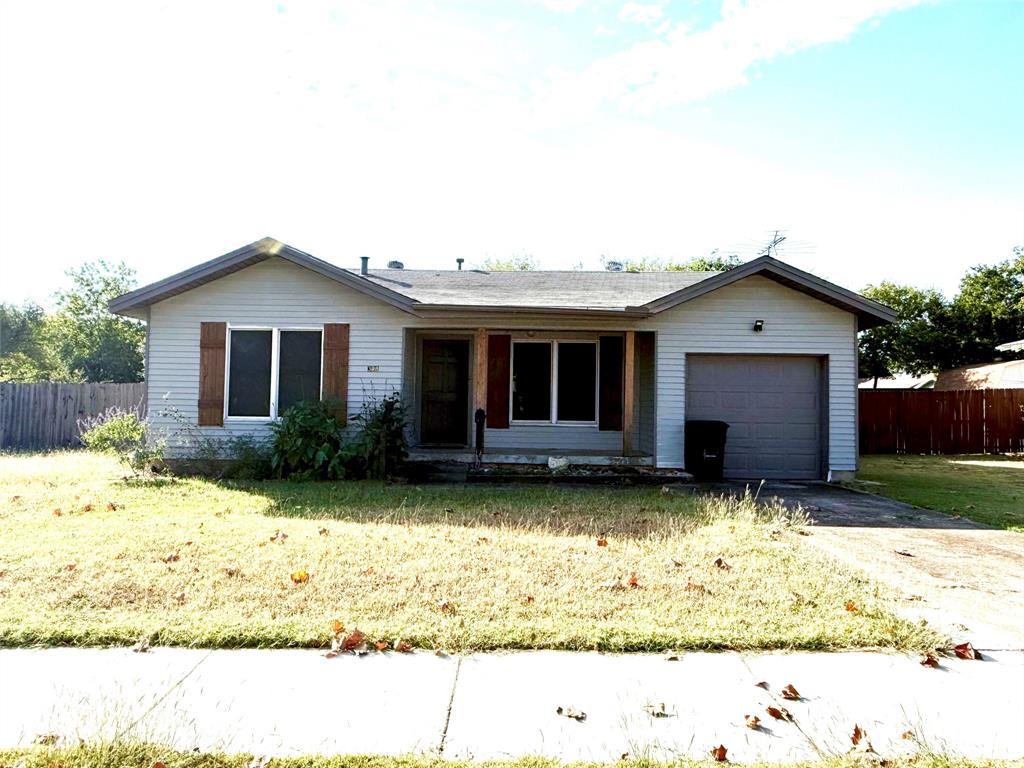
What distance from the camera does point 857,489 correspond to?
10.3 meters

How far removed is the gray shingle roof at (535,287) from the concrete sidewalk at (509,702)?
759 centimetres

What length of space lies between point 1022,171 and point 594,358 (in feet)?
47.3

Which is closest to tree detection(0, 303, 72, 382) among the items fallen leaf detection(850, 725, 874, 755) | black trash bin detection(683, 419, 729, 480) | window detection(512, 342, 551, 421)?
window detection(512, 342, 551, 421)

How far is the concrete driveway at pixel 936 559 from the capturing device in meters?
4.26

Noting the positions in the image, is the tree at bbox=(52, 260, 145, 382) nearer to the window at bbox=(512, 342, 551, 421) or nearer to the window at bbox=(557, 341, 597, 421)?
the window at bbox=(512, 342, 551, 421)

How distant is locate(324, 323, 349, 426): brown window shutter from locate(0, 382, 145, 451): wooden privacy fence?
334 inches

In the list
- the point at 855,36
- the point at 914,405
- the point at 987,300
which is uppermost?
the point at 855,36

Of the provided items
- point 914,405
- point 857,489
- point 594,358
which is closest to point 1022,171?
point 914,405

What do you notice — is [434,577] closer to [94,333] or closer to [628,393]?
[628,393]

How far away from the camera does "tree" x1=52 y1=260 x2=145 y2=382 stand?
1203 inches

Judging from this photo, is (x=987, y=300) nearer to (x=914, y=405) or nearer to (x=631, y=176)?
(x=914, y=405)

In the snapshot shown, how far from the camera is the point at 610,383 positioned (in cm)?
1224

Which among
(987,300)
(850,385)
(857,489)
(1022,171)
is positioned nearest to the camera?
(857,489)

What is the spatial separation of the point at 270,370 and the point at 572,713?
9.24m
